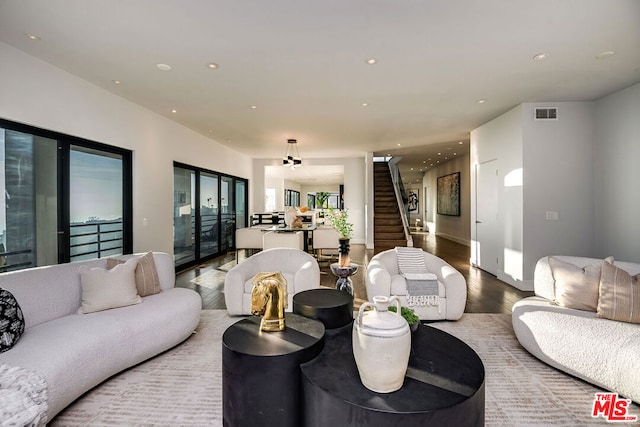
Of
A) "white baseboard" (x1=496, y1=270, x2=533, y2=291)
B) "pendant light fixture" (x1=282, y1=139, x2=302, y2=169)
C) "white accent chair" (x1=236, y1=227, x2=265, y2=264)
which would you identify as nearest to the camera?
"white baseboard" (x1=496, y1=270, x2=533, y2=291)

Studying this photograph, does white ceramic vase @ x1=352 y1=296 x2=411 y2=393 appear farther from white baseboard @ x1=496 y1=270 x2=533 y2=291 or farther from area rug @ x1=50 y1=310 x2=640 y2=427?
white baseboard @ x1=496 y1=270 x2=533 y2=291

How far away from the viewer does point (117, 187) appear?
4.80 metres

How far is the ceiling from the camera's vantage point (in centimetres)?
253

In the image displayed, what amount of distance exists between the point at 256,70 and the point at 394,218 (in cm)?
736

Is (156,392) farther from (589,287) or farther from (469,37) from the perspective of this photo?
(469,37)

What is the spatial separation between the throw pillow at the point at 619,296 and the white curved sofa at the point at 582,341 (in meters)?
0.06

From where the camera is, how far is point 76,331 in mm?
2268

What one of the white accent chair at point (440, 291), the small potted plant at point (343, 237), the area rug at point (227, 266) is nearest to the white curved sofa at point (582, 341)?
the white accent chair at point (440, 291)

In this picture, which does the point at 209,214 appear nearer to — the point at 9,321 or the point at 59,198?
the point at 59,198

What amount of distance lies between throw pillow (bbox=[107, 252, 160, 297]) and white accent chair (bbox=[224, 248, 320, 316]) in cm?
73

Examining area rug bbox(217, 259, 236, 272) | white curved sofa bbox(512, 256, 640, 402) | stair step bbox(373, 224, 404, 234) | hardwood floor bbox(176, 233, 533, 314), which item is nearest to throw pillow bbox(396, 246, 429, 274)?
hardwood floor bbox(176, 233, 533, 314)

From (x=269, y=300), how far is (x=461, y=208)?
1004 cm

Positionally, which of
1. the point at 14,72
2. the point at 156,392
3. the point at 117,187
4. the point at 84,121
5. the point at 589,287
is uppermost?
the point at 14,72

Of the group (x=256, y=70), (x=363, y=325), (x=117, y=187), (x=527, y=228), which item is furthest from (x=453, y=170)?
(x=363, y=325)
